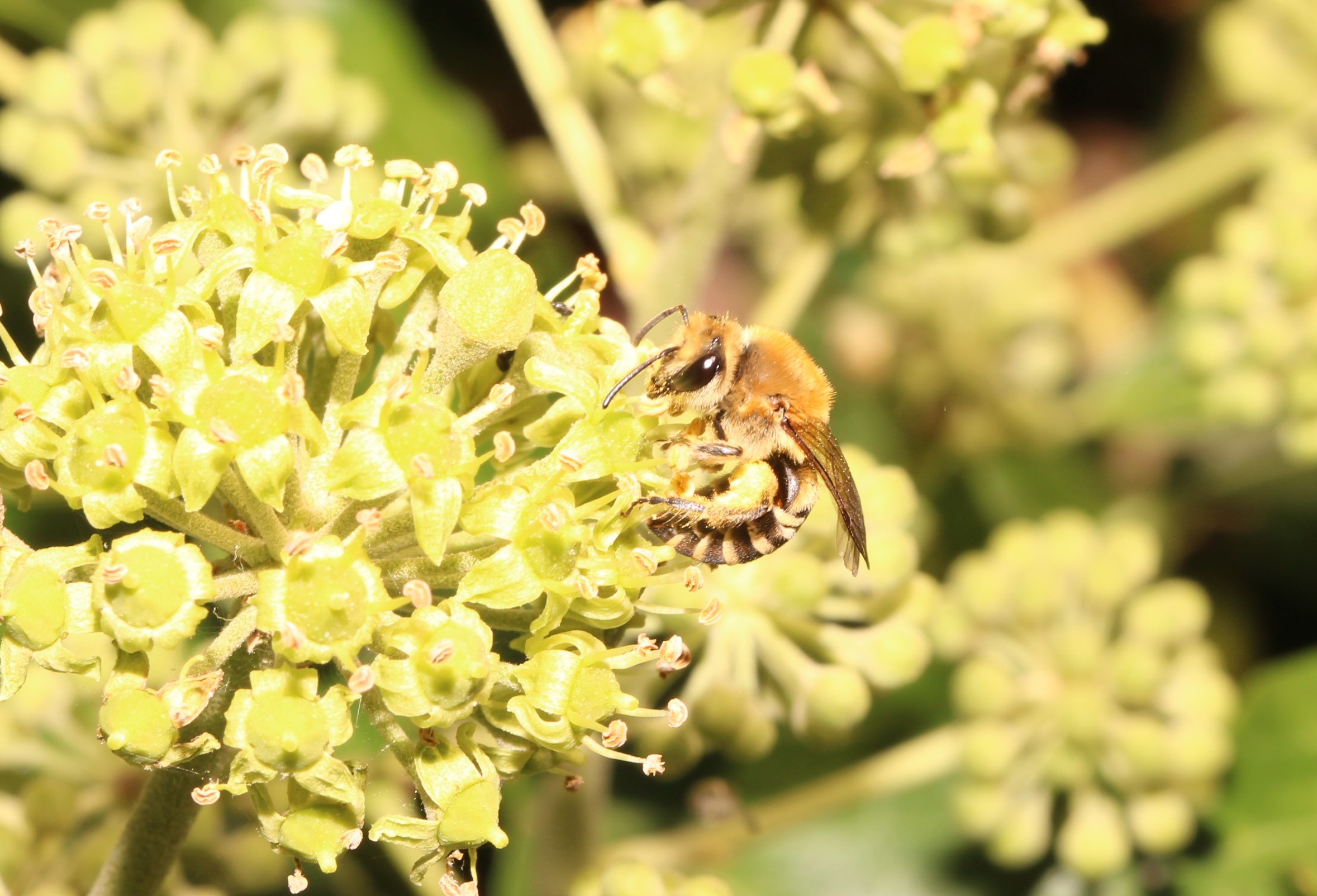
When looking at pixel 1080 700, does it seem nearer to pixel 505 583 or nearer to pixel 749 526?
pixel 749 526

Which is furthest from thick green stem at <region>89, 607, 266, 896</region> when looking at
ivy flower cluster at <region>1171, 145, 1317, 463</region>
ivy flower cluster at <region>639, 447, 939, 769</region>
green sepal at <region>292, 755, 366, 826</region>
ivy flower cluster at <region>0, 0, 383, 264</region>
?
ivy flower cluster at <region>1171, 145, 1317, 463</region>

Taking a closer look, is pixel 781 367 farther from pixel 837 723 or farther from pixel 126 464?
pixel 126 464

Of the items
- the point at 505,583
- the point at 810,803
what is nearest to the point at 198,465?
the point at 505,583

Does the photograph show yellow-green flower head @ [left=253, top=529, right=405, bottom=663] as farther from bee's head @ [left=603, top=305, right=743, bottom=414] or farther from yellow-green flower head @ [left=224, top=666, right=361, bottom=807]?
bee's head @ [left=603, top=305, right=743, bottom=414]

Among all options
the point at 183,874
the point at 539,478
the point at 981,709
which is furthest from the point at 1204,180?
the point at 183,874

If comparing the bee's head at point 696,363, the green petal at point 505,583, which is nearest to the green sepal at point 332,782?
the green petal at point 505,583
